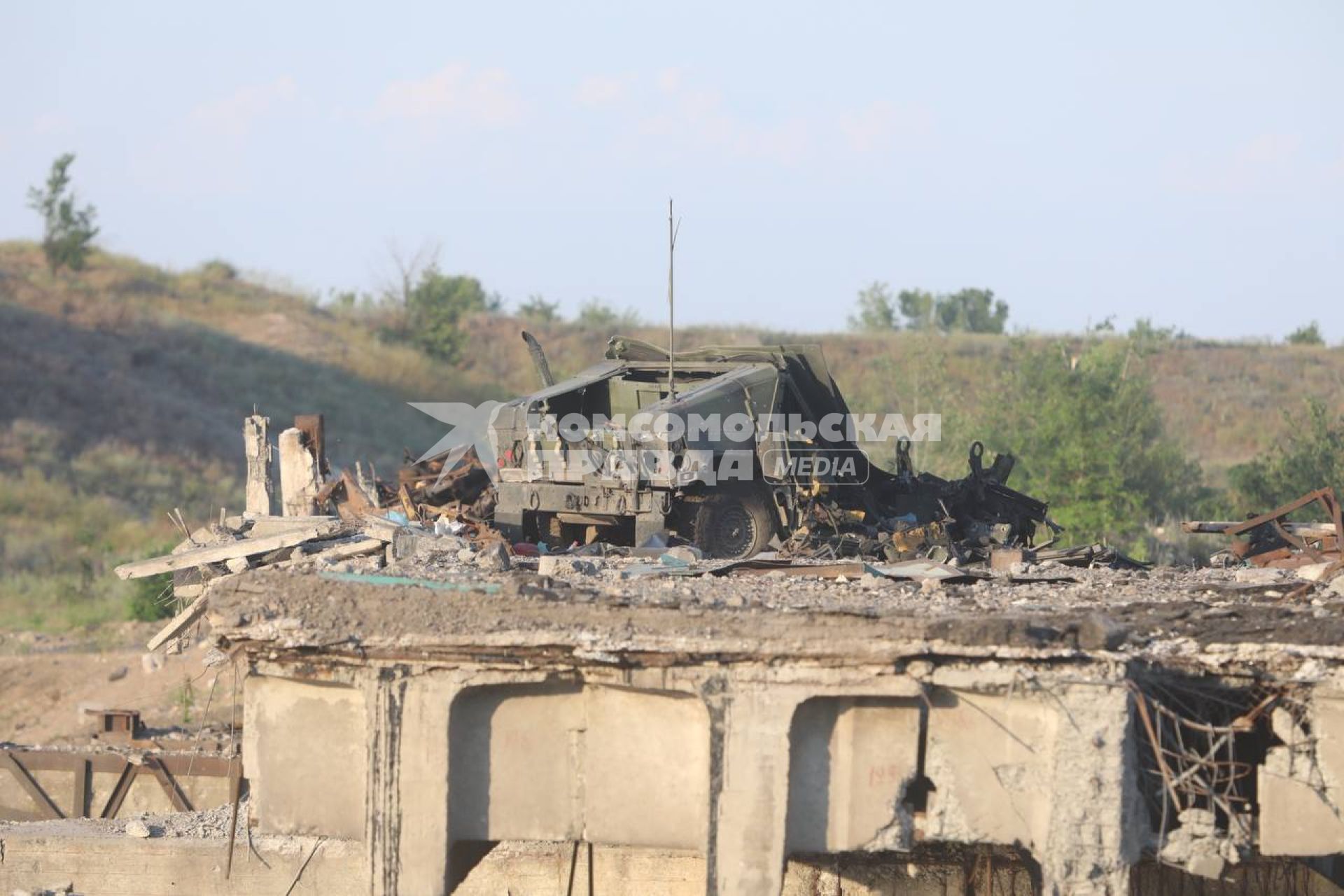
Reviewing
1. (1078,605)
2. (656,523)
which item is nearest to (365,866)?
(1078,605)

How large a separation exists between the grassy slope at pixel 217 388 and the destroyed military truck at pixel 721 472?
30.2ft

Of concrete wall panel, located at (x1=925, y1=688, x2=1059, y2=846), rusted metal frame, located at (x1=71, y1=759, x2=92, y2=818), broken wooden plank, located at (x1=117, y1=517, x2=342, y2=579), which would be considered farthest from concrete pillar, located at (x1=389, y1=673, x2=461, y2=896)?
rusted metal frame, located at (x1=71, y1=759, x2=92, y2=818)

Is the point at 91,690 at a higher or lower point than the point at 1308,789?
lower

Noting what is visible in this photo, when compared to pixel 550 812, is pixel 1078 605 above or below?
above

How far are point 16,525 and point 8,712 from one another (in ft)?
34.5

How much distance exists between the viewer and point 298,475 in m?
13.6

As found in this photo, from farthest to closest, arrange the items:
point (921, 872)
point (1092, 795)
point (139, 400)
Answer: point (139, 400)
point (921, 872)
point (1092, 795)

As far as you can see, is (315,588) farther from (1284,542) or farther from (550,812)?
(1284,542)

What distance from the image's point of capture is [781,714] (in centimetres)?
713

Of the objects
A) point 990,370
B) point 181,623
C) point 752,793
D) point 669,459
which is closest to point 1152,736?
point 752,793

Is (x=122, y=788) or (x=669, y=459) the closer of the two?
(x=122, y=788)

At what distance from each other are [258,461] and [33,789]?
3004 mm

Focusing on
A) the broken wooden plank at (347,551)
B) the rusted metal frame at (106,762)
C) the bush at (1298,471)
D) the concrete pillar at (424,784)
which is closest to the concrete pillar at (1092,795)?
the concrete pillar at (424,784)

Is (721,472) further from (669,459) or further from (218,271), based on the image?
(218,271)
